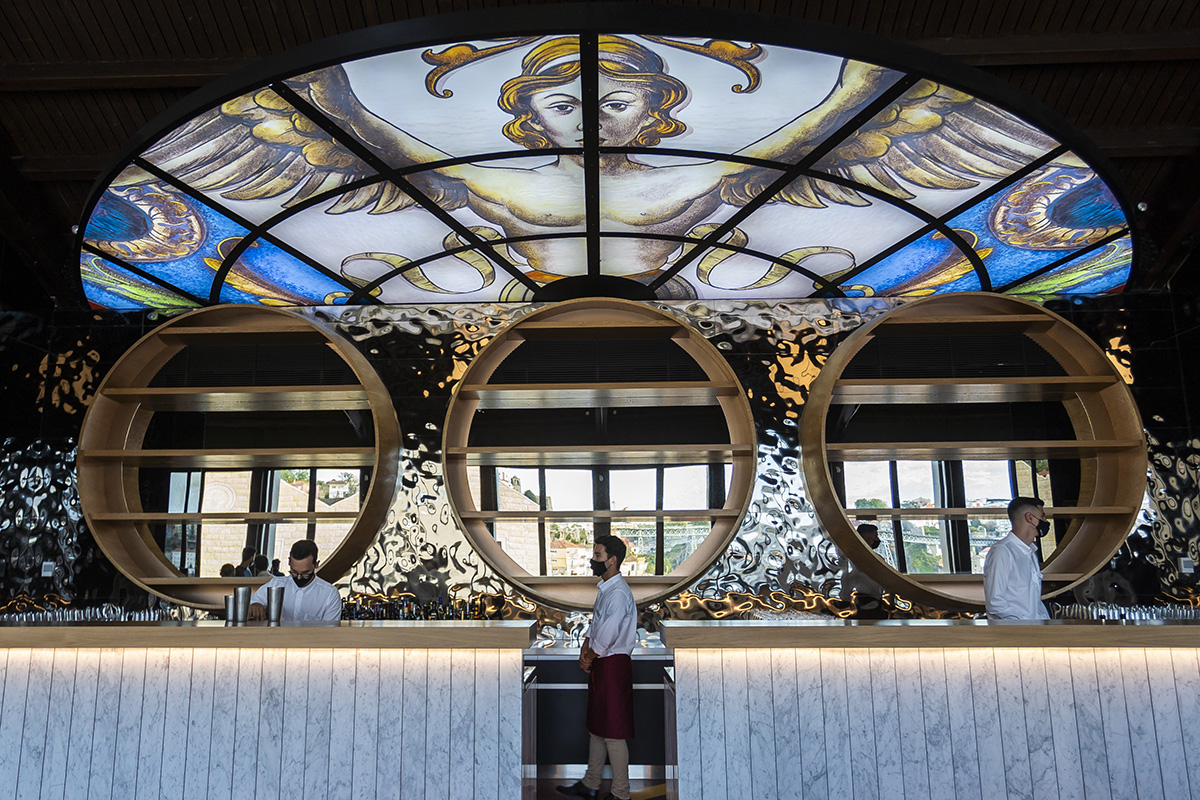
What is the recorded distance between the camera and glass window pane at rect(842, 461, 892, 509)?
4941mm

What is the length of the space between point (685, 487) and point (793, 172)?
6.99ft

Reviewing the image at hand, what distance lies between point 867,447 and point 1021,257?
130 centimetres

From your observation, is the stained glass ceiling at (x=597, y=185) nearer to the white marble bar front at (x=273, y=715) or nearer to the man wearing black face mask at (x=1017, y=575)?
the man wearing black face mask at (x=1017, y=575)

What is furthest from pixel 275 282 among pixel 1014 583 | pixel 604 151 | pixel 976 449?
pixel 1014 583

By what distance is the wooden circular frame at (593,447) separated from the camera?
175 inches

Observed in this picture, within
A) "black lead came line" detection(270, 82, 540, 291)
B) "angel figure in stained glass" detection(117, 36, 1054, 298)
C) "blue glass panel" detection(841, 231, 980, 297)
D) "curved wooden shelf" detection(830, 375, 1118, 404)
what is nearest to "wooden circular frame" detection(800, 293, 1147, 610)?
"curved wooden shelf" detection(830, 375, 1118, 404)

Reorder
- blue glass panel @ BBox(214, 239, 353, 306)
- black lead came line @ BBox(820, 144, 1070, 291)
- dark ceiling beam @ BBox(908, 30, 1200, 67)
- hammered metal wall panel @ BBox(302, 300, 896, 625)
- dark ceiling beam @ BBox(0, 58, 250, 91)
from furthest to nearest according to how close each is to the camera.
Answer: hammered metal wall panel @ BBox(302, 300, 896, 625) → blue glass panel @ BBox(214, 239, 353, 306) → dark ceiling beam @ BBox(0, 58, 250, 91) → dark ceiling beam @ BBox(908, 30, 1200, 67) → black lead came line @ BBox(820, 144, 1070, 291)

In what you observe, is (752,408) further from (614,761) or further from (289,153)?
(289,153)

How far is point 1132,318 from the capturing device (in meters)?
4.98

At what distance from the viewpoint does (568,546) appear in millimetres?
4988

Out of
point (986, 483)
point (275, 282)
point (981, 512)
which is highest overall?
point (275, 282)

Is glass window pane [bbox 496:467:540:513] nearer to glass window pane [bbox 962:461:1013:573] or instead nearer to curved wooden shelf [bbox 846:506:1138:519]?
curved wooden shelf [bbox 846:506:1138:519]

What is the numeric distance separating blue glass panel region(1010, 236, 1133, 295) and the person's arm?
1.75m

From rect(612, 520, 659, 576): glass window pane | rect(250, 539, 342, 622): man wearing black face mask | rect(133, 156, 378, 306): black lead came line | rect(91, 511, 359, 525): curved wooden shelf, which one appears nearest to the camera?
rect(133, 156, 378, 306): black lead came line
